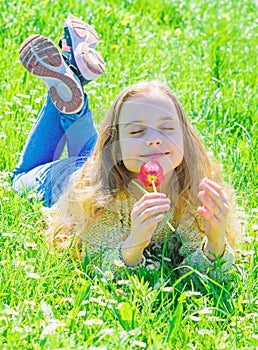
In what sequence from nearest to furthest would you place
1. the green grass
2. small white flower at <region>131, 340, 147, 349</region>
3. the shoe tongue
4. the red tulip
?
small white flower at <region>131, 340, 147, 349</region> < the green grass < the red tulip < the shoe tongue

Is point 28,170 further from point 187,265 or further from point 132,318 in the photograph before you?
point 132,318

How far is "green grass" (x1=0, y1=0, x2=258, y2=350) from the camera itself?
2047 millimetres

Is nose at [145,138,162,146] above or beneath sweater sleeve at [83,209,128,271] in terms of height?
above

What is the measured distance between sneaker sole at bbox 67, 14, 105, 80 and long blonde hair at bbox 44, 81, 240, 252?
24.0 inches

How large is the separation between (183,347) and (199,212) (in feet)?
1.38

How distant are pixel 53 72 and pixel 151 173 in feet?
2.62

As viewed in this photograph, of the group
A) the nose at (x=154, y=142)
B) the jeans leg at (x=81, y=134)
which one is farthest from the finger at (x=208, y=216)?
the jeans leg at (x=81, y=134)

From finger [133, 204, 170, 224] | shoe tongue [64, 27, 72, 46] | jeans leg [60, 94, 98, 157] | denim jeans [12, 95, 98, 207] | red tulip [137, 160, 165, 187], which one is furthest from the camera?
shoe tongue [64, 27, 72, 46]

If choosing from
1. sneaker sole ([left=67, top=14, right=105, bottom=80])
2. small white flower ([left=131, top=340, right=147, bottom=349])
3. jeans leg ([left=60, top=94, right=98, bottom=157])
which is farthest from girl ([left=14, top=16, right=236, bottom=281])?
sneaker sole ([left=67, top=14, right=105, bottom=80])

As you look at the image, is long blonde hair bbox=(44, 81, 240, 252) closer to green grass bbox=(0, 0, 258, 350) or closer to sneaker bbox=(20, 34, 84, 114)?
green grass bbox=(0, 0, 258, 350)

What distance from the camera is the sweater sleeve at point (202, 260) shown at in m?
2.38

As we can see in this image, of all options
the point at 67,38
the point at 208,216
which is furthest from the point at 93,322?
the point at 67,38

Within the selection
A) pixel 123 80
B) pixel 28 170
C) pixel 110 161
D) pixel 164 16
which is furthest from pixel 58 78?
pixel 164 16

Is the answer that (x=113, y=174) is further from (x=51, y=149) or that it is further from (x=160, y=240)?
(x=51, y=149)
